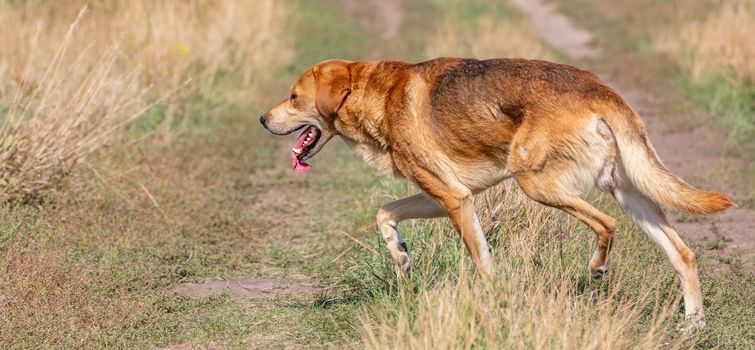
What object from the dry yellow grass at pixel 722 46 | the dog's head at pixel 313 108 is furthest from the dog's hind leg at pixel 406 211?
the dry yellow grass at pixel 722 46

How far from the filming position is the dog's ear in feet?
21.9

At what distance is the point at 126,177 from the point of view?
9500 millimetres

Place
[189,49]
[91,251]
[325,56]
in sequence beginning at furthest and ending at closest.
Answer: [325,56]
[189,49]
[91,251]

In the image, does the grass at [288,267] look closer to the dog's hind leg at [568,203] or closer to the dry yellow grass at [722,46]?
the dog's hind leg at [568,203]

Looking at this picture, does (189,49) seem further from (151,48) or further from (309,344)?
(309,344)

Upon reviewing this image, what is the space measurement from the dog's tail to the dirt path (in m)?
2.04

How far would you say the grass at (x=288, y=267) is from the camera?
5.16 m

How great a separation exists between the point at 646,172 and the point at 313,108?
2.07m

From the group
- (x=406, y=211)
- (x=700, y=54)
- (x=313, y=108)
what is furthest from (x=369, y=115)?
(x=700, y=54)

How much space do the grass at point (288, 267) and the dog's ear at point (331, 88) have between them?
799 millimetres

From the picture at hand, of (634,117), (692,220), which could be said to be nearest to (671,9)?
(692,220)

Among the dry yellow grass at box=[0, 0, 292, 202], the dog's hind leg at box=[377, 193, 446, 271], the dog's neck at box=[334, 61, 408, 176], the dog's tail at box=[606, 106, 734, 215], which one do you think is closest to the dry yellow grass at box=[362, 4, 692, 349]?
the dog's hind leg at box=[377, 193, 446, 271]

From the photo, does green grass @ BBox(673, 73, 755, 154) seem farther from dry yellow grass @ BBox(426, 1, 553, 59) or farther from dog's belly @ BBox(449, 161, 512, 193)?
dog's belly @ BBox(449, 161, 512, 193)

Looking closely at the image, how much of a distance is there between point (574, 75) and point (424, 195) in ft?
3.63
